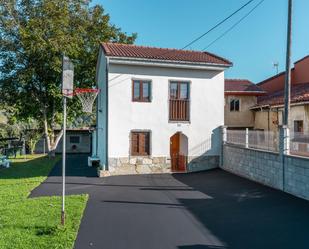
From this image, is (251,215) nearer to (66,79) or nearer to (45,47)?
(66,79)

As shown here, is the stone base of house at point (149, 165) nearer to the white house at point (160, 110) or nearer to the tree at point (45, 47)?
the white house at point (160, 110)

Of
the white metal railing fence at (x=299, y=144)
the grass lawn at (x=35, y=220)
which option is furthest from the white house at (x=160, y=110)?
the white metal railing fence at (x=299, y=144)

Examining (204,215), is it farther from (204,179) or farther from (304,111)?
(304,111)

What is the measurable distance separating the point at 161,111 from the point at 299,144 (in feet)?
25.1

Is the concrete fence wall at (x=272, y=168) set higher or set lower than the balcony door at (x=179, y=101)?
lower

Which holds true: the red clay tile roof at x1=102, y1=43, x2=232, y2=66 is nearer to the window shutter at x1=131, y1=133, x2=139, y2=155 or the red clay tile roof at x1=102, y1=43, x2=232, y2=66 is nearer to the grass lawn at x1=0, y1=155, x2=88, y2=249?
the window shutter at x1=131, y1=133, x2=139, y2=155

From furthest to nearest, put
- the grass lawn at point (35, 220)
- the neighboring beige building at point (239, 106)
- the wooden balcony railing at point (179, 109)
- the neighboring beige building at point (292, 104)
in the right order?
the neighboring beige building at point (239, 106) → the neighboring beige building at point (292, 104) → the wooden balcony railing at point (179, 109) → the grass lawn at point (35, 220)

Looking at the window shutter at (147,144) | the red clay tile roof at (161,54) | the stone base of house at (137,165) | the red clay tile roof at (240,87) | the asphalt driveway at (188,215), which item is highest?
the red clay tile roof at (161,54)

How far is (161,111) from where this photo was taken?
15945 mm

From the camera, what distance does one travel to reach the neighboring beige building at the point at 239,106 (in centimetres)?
2264

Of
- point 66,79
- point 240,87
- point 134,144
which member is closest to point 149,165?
point 134,144

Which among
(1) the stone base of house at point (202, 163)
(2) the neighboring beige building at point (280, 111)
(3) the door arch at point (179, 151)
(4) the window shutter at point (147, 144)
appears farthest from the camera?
(2) the neighboring beige building at point (280, 111)

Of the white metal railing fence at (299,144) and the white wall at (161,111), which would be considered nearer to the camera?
the white metal railing fence at (299,144)

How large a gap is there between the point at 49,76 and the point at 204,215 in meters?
19.5
